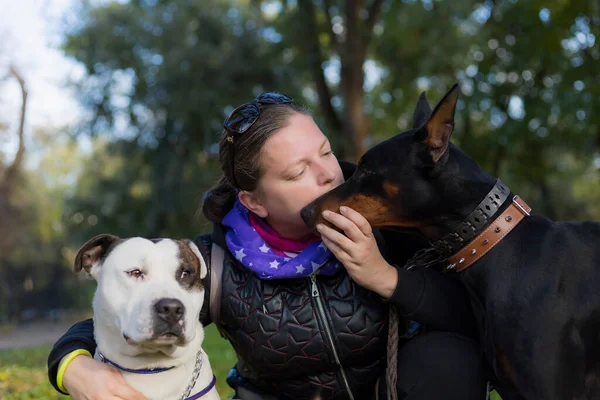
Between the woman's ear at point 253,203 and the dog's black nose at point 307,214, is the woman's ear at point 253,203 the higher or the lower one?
the lower one

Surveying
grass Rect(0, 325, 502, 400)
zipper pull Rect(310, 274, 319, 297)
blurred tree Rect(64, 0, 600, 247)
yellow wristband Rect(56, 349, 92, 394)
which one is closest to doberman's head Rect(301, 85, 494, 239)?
zipper pull Rect(310, 274, 319, 297)

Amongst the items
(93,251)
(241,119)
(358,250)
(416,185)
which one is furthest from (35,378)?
(416,185)

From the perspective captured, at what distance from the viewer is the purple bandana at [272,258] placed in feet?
9.73

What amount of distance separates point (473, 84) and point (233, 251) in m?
13.3

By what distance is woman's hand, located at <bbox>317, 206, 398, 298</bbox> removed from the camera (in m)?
2.71

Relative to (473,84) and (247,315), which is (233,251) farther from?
(473,84)

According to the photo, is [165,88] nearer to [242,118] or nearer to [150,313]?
[242,118]

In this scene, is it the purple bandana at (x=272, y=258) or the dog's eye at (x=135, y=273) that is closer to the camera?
the dog's eye at (x=135, y=273)

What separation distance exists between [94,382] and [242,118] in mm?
1497

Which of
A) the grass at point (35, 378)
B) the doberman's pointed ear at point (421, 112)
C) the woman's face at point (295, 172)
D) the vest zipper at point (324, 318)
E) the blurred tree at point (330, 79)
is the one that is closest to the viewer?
the vest zipper at point (324, 318)

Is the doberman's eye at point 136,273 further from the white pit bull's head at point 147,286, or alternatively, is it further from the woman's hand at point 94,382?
Result: the woman's hand at point 94,382

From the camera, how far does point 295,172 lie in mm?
3086

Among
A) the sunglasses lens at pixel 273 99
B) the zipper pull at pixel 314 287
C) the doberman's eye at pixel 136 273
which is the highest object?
the sunglasses lens at pixel 273 99

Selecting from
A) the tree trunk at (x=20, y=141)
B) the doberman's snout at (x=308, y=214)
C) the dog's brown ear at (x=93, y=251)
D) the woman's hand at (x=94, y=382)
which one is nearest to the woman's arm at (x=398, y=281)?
the doberman's snout at (x=308, y=214)
